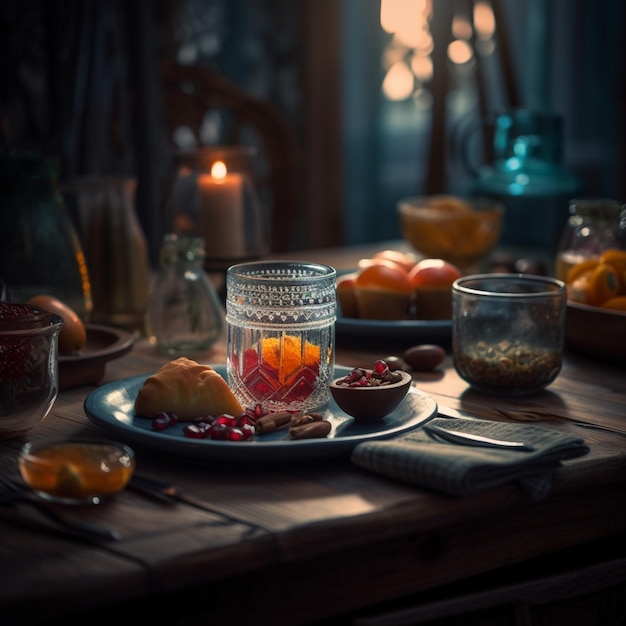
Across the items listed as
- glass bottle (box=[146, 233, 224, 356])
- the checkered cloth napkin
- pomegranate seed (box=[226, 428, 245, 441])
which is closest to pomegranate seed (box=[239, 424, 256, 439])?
pomegranate seed (box=[226, 428, 245, 441])

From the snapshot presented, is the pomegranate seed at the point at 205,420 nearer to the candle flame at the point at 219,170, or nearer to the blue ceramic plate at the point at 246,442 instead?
the blue ceramic plate at the point at 246,442

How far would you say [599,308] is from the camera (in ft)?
4.58

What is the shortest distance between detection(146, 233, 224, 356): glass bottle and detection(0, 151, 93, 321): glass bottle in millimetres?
117

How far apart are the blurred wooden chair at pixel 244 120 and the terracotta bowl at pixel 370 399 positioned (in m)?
1.67

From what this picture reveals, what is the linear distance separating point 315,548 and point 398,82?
132 inches

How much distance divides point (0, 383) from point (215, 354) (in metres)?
0.46

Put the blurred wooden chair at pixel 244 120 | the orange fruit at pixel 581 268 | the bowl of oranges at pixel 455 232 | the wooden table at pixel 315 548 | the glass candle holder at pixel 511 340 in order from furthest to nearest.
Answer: the blurred wooden chair at pixel 244 120, the bowl of oranges at pixel 455 232, the orange fruit at pixel 581 268, the glass candle holder at pixel 511 340, the wooden table at pixel 315 548

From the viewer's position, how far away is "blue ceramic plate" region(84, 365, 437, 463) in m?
0.94

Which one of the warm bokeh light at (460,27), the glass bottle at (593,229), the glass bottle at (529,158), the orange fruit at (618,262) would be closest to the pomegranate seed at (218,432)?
the orange fruit at (618,262)

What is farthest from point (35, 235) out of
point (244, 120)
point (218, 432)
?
point (244, 120)

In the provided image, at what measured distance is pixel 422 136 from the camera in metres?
4.17

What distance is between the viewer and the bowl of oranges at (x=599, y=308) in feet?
4.51

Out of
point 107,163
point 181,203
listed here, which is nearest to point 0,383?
A: point 181,203

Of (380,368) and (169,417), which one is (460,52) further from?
(169,417)
